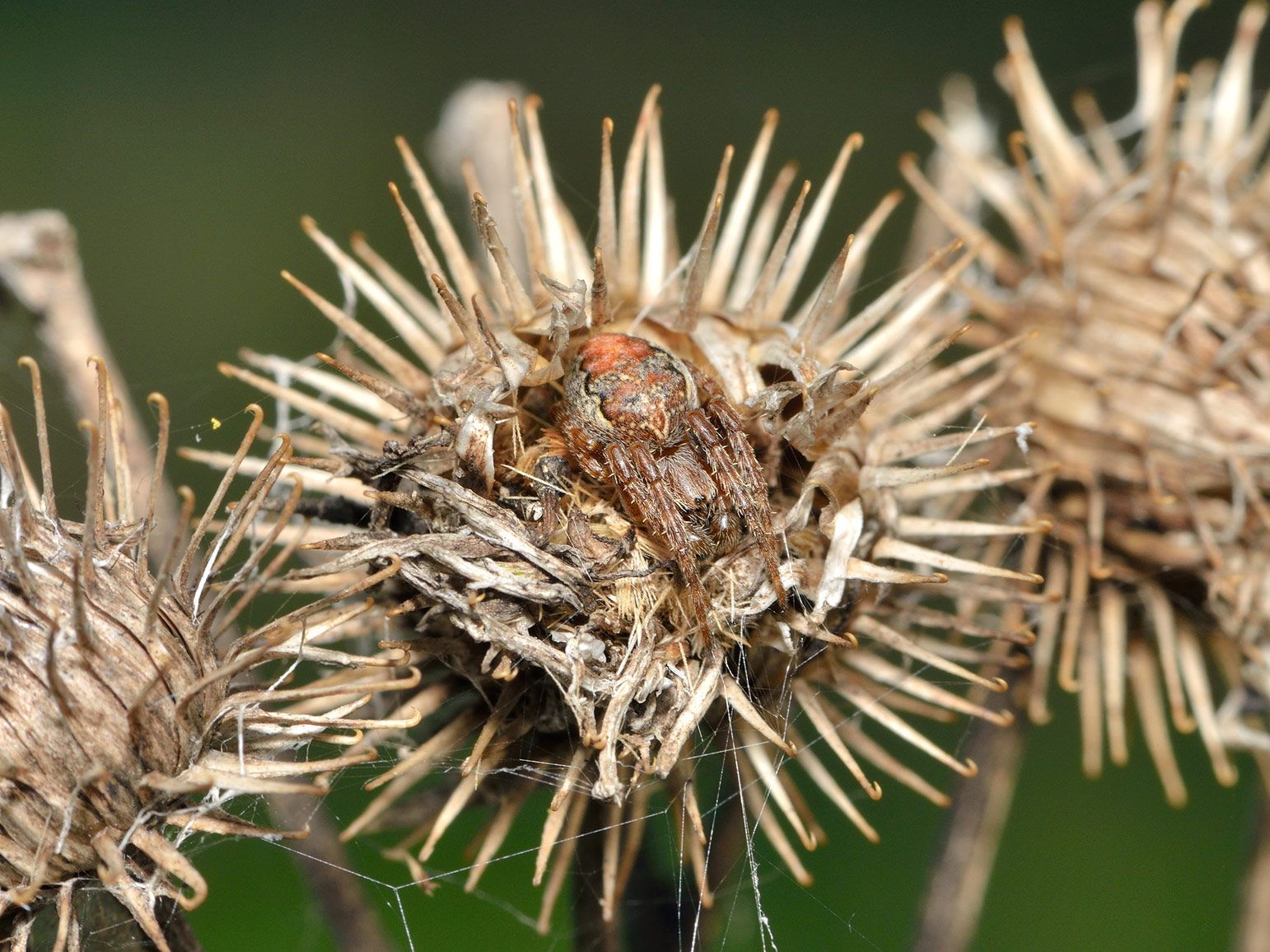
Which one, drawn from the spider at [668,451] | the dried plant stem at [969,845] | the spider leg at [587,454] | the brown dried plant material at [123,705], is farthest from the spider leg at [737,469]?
the dried plant stem at [969,845]

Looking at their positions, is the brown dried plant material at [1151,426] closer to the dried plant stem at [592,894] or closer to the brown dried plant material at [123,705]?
the dried plant stem at [592,894]

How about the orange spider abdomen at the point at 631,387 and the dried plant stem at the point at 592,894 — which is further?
the dried plant stem at the point at 592,894

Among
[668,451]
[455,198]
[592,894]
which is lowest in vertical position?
[592,894]

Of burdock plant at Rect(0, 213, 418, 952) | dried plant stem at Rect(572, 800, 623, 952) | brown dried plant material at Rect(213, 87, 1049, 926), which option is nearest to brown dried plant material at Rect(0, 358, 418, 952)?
burdock plant at Rect(0, 213, 418, 952)

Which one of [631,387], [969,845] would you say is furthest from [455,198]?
[969,845]

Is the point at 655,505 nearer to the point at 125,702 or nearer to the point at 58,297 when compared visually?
the point at 125,702

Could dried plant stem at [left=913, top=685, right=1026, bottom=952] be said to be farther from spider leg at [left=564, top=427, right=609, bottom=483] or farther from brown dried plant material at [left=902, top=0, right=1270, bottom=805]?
spider leg at [left=564, top=427, right=609, bottom=483]
